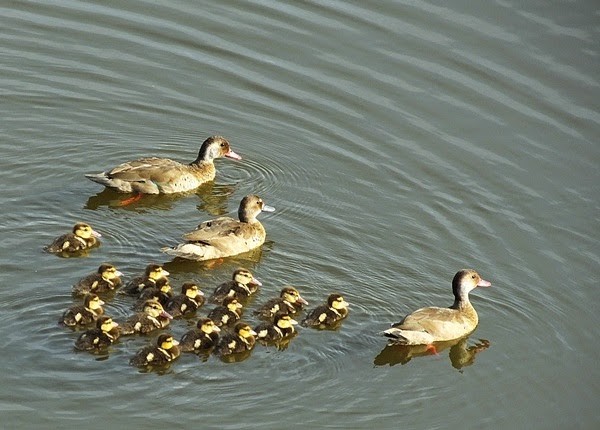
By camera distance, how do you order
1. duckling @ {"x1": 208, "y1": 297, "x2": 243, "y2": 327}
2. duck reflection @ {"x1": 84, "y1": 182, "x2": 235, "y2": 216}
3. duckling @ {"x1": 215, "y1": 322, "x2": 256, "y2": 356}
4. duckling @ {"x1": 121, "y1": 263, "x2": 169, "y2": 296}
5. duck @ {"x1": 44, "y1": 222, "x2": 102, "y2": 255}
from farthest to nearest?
1. duck reflection @ {"x1": 84, "y1": 182, "x2": 235, "y2": 216}
2. duck @ {"x1": 44, "y1": 222, "x2": 102, "y2": 255}
3. duckling @ {"x1": 121, "y1": 263, "x2": 169, "y2": 296}
4. duckling @ {"x1": 208, "y1": 297, "x2": 243, "y2": 327}
5. duckling @ {"x1": 215, "y1": 322, "x2": 256, "y2": 356}

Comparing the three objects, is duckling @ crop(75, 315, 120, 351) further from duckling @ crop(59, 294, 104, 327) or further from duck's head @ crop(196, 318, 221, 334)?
duck's head @ crop(196, 318, 221, 334)

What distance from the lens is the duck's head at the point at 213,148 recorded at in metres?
13.7

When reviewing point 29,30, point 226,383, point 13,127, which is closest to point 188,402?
point 226,383

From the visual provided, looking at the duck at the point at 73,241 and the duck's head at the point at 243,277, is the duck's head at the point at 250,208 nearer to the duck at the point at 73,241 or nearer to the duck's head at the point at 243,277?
the duck's head at the point at 243,277

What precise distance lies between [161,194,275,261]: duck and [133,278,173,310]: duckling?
733 mm

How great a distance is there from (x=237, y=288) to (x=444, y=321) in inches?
66.6

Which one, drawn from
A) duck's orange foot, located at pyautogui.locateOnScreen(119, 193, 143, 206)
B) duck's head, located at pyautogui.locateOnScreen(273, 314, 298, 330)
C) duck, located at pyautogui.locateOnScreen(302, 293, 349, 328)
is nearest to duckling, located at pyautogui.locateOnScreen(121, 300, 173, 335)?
duck's head, located at pyautogui.locateOnScreen(273, 314, 298, 330)

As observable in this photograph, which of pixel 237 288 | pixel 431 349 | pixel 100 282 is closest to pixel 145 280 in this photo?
pixel 100 282

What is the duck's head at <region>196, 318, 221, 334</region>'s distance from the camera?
35.4 ft

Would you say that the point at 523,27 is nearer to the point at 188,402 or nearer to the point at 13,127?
the point at 13,127

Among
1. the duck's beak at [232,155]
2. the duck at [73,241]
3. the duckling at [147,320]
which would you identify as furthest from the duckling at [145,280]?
the duck's beak at [232,155]

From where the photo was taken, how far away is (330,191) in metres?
13.4

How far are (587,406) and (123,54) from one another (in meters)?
6.80

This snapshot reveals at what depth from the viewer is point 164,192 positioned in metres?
13.5
